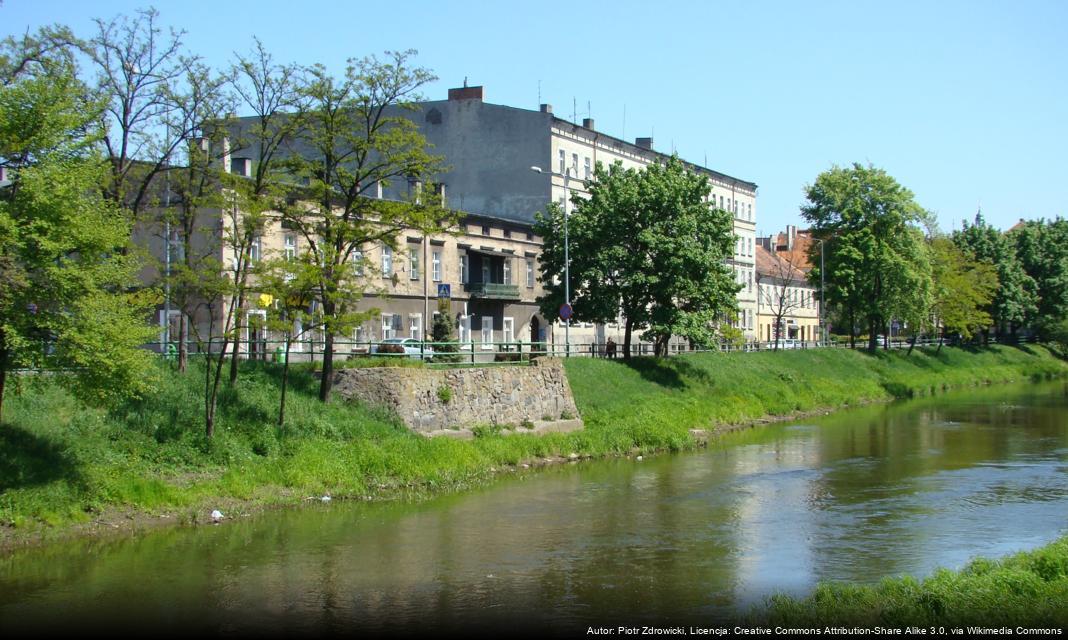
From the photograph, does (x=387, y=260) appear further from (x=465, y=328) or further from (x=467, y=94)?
(x=467, y=94)

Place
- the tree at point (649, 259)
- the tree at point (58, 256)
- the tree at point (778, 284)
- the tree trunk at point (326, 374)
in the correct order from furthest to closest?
1. the tree at point (778, 284)
2. the tree at point (649, 259)
3. the tree trunk at point (326, 374)
4. the tree at point (58, 256)

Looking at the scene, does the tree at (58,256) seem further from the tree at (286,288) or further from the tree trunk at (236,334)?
the tree at (286,288)

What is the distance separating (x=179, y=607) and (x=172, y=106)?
53.3 ft

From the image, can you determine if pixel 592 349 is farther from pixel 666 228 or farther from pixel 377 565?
pixel 377 565

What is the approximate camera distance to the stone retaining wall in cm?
3322

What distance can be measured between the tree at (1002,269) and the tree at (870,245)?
18.9 meters

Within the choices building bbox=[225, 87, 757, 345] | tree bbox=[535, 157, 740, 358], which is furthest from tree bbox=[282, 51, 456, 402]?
building bbox=[225, 87, 757, 345]

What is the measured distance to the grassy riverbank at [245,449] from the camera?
2316 centimetres

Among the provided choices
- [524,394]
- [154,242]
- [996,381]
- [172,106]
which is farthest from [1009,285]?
[172,106]

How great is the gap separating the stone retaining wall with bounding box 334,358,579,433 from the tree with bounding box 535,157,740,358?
8.26 meters

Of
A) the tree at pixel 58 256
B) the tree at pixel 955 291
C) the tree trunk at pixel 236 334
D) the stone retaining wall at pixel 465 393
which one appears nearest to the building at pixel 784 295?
the tree at pixel 955 291

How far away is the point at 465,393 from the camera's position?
35.8 metres

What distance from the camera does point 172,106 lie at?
2945cm

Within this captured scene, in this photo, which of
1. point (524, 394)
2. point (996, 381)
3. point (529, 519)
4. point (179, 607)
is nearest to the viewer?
point (179, 607)
